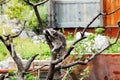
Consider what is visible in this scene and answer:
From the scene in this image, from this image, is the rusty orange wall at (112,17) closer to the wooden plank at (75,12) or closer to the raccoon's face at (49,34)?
the wooden plank at (75,12)

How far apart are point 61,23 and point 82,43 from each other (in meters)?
8.37

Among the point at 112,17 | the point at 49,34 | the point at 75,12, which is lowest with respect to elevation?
the point at 112,17

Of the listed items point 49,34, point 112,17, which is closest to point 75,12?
point 112,17

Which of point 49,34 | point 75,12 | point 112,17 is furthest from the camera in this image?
point 75,12

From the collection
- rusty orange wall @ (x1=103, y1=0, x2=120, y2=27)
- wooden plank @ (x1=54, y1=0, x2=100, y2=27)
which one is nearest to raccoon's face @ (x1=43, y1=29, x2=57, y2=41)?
rusty orange wall @ (x1=103, y1=0, x2=120, y2=27)

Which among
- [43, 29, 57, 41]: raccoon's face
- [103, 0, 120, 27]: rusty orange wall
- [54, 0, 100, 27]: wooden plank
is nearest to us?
[43, 29, 57, 41]: raccoon's face

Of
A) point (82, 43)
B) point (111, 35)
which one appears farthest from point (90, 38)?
point (111, 35)

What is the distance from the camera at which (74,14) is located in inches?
544

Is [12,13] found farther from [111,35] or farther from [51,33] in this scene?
[51,33]

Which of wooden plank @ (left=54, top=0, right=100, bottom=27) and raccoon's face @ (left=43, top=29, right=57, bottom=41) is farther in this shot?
wooden plank @ (left=54, top=0, right=100, bottom=27)

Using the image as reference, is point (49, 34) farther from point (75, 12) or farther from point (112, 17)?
point (75, 12)

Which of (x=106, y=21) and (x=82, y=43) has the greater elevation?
(x=82, y=43)

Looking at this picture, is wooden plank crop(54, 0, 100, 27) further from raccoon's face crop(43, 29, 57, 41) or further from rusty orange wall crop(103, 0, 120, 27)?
raccoon's face crop(43, 29, 57, 41)

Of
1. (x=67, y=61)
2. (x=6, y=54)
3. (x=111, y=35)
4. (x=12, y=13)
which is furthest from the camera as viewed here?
(x=111, y=35)
